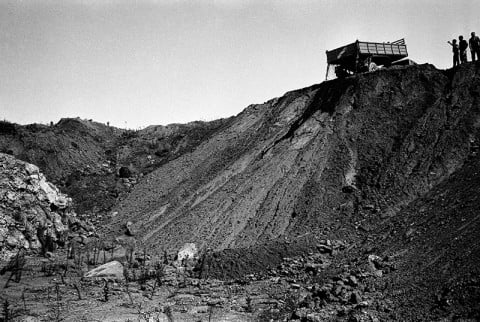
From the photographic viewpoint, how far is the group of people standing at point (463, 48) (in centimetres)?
1798

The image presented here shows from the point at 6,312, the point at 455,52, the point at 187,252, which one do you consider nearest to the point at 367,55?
the point at 455,52

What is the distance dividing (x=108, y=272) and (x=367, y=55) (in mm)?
15540

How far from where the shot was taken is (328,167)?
17312 mm

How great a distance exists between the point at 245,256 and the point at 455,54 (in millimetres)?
13378

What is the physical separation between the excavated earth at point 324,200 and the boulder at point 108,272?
1.49 metres

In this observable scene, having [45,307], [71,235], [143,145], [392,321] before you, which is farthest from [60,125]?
[392,321]

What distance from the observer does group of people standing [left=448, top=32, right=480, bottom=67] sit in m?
18.0

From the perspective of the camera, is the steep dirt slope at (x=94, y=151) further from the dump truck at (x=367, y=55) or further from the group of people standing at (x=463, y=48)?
the group of people standing at (x=463, y=48)

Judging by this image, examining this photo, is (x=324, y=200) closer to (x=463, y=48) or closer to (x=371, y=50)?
(x=371, y=50)

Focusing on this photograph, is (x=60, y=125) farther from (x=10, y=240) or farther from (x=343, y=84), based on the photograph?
(x=343, y=84)

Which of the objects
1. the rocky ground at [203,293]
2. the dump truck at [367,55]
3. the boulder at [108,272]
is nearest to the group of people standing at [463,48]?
the dump truck at [367,55]

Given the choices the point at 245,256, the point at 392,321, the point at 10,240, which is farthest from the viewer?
the point at 10,240

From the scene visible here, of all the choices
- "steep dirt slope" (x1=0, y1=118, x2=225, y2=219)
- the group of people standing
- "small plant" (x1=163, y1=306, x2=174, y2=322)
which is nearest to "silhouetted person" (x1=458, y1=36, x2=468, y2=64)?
the group of people standing

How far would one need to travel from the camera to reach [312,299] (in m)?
9.94
